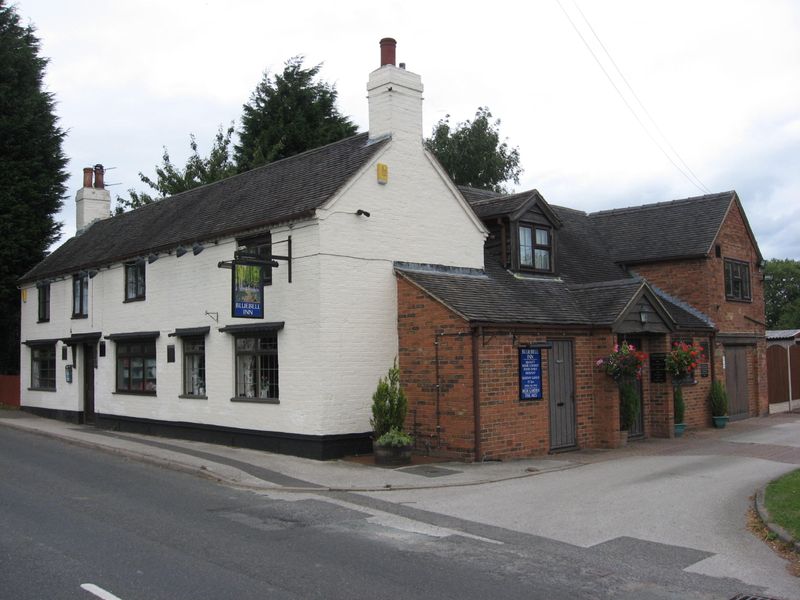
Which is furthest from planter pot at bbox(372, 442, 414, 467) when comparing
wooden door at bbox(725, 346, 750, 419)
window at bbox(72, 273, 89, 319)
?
wooden door at bbox(725, 346, 750, 419)

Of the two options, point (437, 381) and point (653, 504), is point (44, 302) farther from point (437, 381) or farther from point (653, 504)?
point (653, 504)

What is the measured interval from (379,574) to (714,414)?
675 inches

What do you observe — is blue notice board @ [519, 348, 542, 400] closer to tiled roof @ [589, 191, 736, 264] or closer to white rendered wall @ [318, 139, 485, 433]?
white rendered wall @ [318, 139, 485, 433]

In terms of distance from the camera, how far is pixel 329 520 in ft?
31.5

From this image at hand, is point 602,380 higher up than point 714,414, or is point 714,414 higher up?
point 602,380

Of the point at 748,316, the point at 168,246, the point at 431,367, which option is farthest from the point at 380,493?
the point at 748,316

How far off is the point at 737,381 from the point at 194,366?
16771 mm

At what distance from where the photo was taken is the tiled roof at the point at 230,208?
16.1m

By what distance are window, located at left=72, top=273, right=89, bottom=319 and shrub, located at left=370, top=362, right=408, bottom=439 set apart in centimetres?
1231

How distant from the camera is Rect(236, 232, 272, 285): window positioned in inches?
600

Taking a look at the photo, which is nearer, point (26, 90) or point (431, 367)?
point (431, 367)

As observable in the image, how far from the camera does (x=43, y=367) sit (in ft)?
83.6

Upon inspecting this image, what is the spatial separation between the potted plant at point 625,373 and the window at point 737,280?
776 centimetres

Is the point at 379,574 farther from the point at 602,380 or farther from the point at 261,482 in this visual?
the point at 602,380
